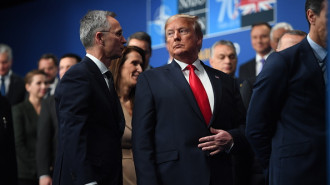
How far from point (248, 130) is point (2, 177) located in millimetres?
1847

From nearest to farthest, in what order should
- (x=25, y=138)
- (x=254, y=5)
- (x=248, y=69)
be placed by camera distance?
(x=25, y=138), (x=248, y=69), (x=254, y=5)

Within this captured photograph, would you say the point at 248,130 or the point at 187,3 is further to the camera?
the point at 187,3

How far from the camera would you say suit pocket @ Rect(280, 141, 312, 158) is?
2301 millimetres

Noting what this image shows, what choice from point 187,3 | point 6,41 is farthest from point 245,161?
point 6,41

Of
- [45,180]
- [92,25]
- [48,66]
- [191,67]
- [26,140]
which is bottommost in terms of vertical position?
[45,180]

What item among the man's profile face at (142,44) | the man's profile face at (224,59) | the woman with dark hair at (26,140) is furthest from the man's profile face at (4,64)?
the man's profile face at (224,59)

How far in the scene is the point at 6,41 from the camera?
29.2ft

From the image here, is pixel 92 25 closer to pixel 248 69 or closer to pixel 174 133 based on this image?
pixel 174 133

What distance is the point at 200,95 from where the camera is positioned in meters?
2.92

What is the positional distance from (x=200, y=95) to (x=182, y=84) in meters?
0.11

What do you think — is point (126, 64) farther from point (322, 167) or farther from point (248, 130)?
point (322, 167)

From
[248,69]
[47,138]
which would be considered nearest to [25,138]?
[47,138]

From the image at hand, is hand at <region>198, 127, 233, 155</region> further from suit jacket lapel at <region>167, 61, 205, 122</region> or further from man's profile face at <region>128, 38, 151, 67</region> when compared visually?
man's profile face at <region>128, 38, 151, 67</region>

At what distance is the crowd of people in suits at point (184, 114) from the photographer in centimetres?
234
